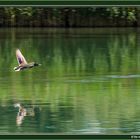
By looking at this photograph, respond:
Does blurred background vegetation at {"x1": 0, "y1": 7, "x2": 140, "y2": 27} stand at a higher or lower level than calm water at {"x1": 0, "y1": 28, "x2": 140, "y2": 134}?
lower

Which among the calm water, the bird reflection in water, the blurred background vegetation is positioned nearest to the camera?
the calm water

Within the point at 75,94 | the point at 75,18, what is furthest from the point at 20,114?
the point at 75,18

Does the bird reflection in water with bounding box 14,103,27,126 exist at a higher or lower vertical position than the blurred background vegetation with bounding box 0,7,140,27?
higher

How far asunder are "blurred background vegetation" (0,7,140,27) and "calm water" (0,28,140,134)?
33.5 ft

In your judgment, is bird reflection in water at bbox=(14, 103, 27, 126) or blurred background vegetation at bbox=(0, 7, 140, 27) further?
blurred background vegetation at bbox=(0, 7, 140, 27)

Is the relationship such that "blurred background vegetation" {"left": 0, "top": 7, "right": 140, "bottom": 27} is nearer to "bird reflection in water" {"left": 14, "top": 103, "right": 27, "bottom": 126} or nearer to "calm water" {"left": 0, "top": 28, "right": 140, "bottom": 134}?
"calm water" {"left": 0, "top": 28, "right": 140, "bottom": 134}

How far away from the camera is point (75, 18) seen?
29750 millimetres

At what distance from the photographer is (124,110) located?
7.49 m

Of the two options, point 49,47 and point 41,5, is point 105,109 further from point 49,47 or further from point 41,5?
point 49,47

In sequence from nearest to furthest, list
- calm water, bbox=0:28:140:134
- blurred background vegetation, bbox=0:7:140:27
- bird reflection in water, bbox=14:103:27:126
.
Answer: calm water, bbox=0:28:140:134 < bird reflection in water, bbox=14:103:27:126 < blurred background vegetation, bbox=0:7:140:27

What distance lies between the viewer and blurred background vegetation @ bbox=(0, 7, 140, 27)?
2866 cm

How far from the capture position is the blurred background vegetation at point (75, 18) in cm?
2866

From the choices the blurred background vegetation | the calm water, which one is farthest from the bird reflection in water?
the blurred background vegetation

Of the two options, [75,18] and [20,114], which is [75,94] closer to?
[20,114]
